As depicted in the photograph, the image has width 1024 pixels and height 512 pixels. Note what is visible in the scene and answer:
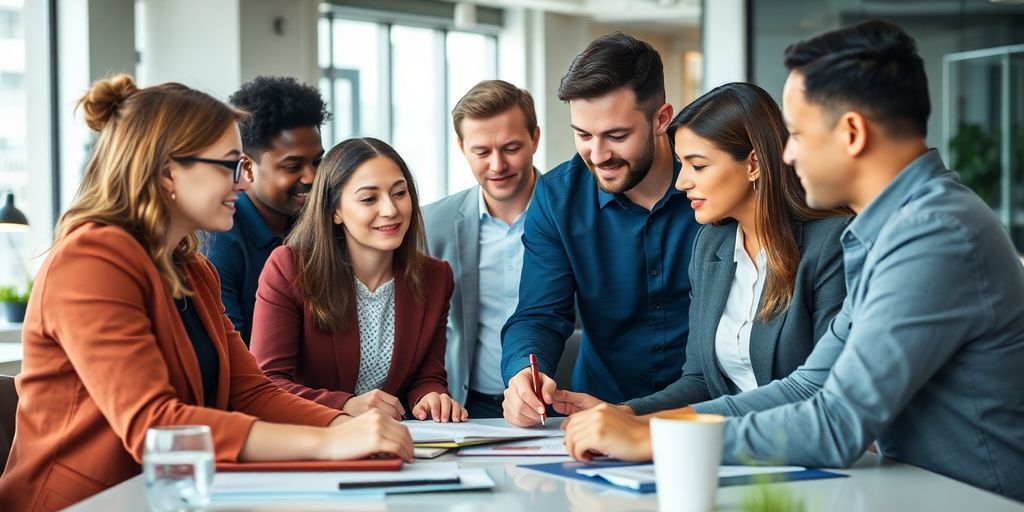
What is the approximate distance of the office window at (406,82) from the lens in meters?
10.8

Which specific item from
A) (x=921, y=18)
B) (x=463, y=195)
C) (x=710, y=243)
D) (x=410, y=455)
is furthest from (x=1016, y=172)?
(x=410, y=455)

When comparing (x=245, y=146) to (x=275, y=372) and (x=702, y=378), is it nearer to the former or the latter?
(x=275, y=372)

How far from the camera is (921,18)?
25.6 ft

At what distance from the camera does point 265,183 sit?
11.1 ft

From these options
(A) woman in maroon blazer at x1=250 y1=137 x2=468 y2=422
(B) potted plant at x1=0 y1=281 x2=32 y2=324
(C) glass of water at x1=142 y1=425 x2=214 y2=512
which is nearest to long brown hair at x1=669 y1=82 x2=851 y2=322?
(A) woman in maroon blazer at x1=250 y1=137 x2=468 y2=422

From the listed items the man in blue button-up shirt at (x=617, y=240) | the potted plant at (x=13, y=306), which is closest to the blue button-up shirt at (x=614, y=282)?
the man in blue button-up shirt at (x=617, y=240)

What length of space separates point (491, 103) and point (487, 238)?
1.35 ft

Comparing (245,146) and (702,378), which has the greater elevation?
(245,146)

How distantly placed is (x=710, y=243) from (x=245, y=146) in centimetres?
154

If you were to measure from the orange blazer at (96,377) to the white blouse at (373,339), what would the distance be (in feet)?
2.61

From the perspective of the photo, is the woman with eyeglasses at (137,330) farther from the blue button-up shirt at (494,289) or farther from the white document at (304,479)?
the blue button-up shirt at (494,289)

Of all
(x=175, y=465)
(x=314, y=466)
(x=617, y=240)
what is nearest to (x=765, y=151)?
(x=617, y=240)

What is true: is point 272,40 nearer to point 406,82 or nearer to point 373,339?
point 406,82

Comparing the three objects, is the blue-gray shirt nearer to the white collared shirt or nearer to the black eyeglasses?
the black eyeglasses
